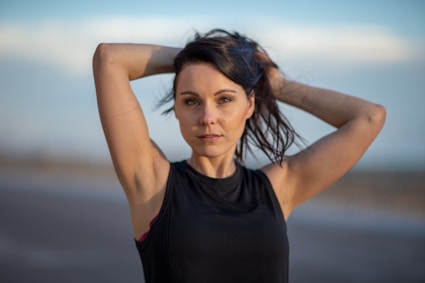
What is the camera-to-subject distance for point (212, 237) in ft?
9.16

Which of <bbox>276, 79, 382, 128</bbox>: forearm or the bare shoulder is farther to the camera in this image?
<bbox>276, 79, 382, 128</bbox>: forearm

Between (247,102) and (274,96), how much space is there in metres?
0.29

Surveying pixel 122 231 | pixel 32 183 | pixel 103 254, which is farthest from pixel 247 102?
pixel 32 183

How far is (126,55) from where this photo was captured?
299 cm

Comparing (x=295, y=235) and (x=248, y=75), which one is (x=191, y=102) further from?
(x=295, y=235)

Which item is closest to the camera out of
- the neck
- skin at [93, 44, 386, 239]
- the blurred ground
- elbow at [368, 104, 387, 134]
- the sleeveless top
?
the sleeveless top

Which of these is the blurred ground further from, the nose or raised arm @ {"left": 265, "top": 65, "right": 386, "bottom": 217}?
the nose

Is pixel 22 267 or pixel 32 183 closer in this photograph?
pixel 22 267

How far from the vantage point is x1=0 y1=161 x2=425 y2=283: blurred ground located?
9.19 m

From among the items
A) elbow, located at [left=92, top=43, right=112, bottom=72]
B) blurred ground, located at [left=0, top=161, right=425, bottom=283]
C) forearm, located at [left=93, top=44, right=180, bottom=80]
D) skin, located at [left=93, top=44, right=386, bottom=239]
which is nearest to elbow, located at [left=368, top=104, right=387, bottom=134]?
skin, located at [left=93, top=44, right=386, bottom=239]

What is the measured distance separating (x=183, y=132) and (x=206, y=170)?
187 mm

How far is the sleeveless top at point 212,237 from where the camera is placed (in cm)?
277

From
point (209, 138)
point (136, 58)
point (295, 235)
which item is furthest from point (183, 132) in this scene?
point (295, 235)

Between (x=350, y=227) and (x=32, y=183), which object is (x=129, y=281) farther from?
(x=32, y=183)
